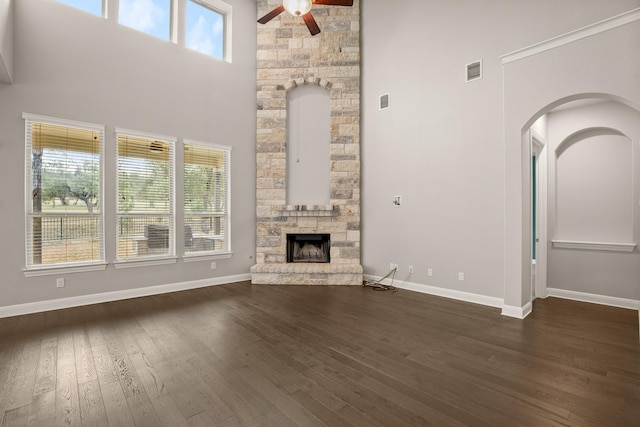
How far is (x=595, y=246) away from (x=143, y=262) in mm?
6683

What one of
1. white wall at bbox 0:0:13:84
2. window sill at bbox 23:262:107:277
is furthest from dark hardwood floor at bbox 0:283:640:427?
white wall at bbox 0:0:13:84

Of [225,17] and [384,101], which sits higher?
[225,17]

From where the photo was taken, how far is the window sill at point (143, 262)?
15.4 ft

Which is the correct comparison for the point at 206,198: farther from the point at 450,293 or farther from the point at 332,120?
the point at 450,293

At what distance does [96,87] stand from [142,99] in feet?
1.91

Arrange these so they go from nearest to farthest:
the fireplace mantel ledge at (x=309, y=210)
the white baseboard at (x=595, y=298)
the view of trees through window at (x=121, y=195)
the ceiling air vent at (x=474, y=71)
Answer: the view of trees through window at (x=121, y=195) → the white baseboard at (x=595, y=298) → the ceiling air vent at (x=474, y=71) → the fireplace mantel ledge at (x=309, y=210)

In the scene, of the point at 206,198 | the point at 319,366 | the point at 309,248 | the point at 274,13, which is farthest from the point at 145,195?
the point at 319,366

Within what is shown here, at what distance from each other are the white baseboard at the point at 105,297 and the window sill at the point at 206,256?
1.19 ft

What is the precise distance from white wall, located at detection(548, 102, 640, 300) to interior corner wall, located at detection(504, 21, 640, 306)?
4.55ft

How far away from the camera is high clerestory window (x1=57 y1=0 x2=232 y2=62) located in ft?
15.4

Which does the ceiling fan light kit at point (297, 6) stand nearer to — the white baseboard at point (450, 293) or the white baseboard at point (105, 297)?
the white baseboard at point (450, 293)

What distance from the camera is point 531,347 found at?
3.08 m

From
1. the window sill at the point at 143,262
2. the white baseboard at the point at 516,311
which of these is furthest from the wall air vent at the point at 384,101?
the window sill at the point at 143,262

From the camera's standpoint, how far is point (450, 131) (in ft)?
15.8
